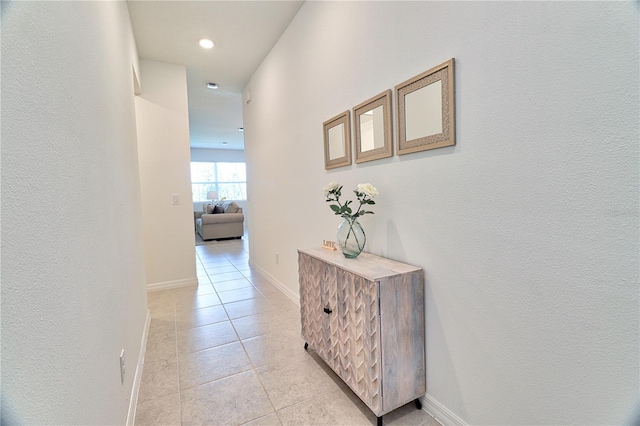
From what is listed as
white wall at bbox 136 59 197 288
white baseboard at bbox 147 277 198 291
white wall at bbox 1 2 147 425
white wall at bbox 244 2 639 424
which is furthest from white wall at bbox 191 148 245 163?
white wall at bbox 244 2 639 424

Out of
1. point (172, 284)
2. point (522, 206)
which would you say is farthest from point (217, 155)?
point (522, 206)

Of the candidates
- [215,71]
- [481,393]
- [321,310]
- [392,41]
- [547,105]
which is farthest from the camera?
[215,71]

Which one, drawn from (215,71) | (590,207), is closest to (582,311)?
(590,207)

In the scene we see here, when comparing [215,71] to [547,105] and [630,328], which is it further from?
[630,328]

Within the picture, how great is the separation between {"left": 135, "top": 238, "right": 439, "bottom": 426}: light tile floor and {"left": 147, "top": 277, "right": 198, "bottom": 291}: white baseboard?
1.38ft

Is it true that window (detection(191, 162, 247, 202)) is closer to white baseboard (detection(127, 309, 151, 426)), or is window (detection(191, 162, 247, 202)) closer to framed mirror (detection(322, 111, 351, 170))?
framed mirror (detection(322, 111, 351, 170))

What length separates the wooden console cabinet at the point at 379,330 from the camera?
52.7 inches

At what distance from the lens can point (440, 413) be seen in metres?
1.40

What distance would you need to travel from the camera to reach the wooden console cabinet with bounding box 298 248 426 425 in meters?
1.34

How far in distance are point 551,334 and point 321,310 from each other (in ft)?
3.75

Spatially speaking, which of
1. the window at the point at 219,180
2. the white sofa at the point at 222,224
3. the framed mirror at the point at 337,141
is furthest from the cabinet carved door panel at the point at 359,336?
the window at the point at 219,180

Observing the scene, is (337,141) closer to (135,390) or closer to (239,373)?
(239,373)

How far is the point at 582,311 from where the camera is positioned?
903mm

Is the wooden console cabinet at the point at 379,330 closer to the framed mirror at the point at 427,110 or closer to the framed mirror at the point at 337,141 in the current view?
the framed mirror at the point at 427,110
